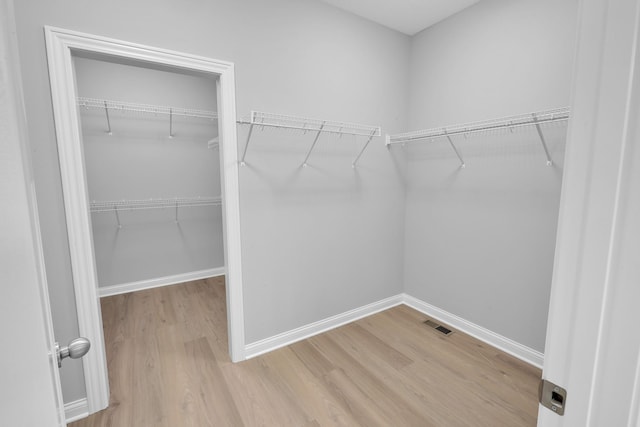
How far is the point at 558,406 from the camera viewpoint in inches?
22.5

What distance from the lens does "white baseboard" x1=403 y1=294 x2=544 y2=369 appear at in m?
2.14

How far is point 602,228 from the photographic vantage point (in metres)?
0.49

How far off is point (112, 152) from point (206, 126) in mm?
1058

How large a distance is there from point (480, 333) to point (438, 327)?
332mm

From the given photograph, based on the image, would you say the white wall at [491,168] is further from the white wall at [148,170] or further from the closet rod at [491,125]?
the white wall at [148,170]

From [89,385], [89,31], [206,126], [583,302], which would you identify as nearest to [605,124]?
[583,302]

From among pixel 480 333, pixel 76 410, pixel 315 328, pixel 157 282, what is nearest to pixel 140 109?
pixel 157 282

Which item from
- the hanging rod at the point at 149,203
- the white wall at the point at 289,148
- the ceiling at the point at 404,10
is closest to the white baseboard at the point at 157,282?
the hanging rod at the point at 149,203

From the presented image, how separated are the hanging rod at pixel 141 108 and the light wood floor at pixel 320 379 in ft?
6.85

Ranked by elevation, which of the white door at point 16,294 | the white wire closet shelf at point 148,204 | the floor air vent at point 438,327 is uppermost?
the white door at point 16,294

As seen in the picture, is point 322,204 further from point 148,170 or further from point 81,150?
point 148,170

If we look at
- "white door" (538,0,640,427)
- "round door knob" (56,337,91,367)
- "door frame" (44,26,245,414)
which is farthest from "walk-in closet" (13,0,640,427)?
"round door knob" (56,337,91,367)

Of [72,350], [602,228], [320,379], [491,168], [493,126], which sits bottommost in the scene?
[320,379]

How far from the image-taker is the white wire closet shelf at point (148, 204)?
3148 millimetres
